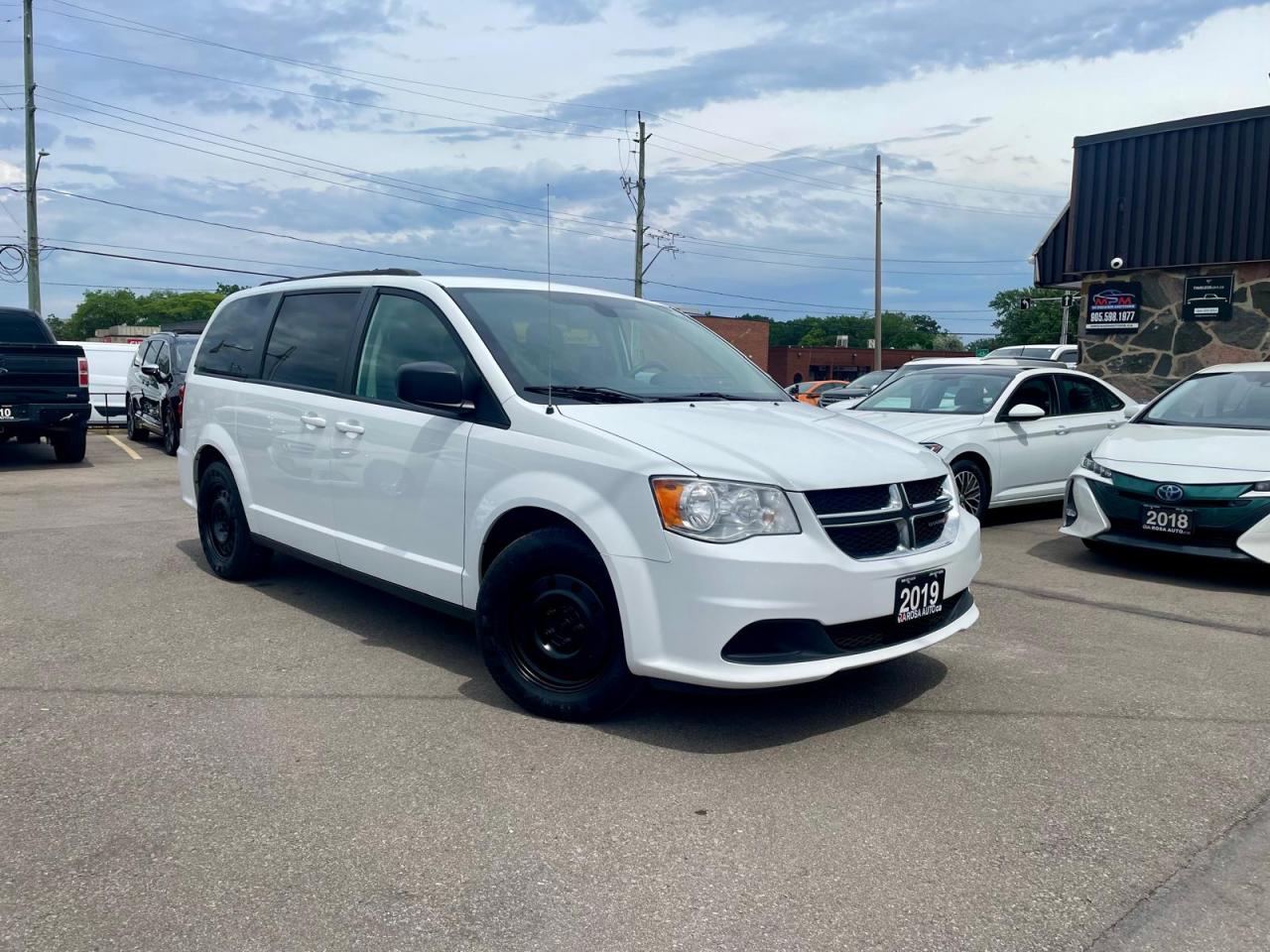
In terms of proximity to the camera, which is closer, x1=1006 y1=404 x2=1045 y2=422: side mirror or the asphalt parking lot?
the asphalt parking lot

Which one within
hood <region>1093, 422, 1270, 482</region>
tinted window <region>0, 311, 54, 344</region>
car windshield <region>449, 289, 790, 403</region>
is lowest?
hood <region>1093, 422, 1270, 482</region>

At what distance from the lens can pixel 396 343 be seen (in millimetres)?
5242

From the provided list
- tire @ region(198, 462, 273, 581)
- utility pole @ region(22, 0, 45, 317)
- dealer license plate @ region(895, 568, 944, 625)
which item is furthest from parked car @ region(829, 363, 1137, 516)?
utility pole @ region(22, 0, 45, 317)

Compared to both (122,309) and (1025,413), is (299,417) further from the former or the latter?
(122,309)

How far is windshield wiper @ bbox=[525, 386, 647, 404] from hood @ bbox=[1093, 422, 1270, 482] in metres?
4.41

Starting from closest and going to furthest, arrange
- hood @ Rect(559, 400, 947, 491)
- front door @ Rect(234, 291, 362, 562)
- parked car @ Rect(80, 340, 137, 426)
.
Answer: hood @ Rect(559, 400, 947, 491)
front door @ Rect(234, 291, 362, 562)
parked car @ Rect(80, 340, 137, 426)

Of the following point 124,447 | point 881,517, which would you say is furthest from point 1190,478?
point 124,447

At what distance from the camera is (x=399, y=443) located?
195 inches

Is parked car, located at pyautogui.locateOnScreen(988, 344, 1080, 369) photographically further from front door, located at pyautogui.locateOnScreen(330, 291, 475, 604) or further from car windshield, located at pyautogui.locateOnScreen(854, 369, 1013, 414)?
front door, located at pyautogui.locateOnScreen(330, 291, 475, 604)

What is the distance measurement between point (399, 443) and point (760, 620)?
2050mm

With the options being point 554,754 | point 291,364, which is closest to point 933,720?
point 554,754

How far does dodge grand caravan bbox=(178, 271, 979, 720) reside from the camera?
383 centimetres

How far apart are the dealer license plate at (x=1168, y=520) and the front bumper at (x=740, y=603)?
4036mm

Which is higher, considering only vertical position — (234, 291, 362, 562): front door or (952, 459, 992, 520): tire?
(234, 291, 362, 562): front door
